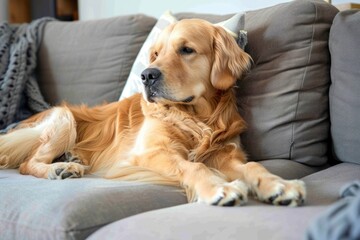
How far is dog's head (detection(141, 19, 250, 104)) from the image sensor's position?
1.82 meters

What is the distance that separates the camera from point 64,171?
1858 mm

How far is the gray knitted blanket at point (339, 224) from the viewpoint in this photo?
70 cm

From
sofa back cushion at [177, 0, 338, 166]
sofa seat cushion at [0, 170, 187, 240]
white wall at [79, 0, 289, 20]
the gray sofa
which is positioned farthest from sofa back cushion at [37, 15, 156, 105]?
sofa seat cushion at [0, 170, 187, 240]

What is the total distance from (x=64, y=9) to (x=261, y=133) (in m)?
2.80

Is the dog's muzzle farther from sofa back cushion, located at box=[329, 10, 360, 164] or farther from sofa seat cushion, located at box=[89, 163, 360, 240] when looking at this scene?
sofa back cushion, located at box=[329, 10, 360, 164]

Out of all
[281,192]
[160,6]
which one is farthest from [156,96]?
[160,6]

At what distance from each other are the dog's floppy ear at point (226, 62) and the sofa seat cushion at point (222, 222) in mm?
624

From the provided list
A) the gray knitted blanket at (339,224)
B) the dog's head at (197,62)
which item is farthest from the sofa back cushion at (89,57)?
the gray knitted blanket at (339,224)

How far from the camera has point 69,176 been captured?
186cm

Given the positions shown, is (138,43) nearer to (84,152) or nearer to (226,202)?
(84,152)

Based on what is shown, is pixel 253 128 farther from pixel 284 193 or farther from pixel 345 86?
pixel 284 193

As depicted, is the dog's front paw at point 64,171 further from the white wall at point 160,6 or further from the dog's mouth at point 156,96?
the white wall at point 160,6

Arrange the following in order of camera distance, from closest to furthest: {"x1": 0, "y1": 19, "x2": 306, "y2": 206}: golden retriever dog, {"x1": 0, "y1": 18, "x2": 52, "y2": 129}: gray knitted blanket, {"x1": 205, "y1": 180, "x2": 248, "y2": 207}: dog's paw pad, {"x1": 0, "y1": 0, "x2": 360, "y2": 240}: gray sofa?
{"x1": 0, "y1": 0, "x2": 360, "y2": 240}: gray sofa, {"x1": 205, "y1": 180, "x2": 248, "y2": 207}: dog's paw pad, {"x1": 0, "y1": 19, "x2": 306, "y2": 206}: golden retriever dog, {"x1": 0, "y1": 18, "x2": 52, "y2": 129}: gray knitted blanket

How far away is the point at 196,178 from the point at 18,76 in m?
1.65
